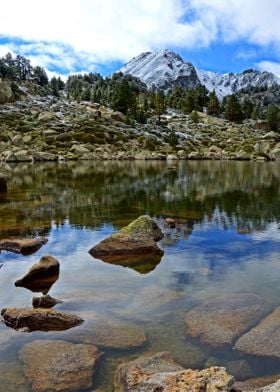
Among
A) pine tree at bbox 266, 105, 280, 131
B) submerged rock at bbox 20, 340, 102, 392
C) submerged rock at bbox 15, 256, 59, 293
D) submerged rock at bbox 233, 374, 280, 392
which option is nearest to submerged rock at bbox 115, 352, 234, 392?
submerged rock at bbox 20, 340, 102, 392

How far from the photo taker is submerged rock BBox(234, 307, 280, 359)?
12891mm

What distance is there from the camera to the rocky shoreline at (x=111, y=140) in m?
138

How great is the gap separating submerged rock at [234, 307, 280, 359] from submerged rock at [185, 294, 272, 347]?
1.13 ft

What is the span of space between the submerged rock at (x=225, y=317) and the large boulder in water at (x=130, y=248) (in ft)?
22.3

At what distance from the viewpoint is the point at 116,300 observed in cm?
1730

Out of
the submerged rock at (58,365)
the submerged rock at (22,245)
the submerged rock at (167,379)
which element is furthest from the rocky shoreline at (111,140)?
the submerged rock at (167,379)

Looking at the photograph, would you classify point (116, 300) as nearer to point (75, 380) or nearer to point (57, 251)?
point (75, 380)

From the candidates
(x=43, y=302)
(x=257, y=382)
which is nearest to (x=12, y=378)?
(x=43, y=302)

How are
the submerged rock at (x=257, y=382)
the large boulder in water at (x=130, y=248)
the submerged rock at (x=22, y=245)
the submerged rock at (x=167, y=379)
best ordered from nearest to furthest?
the submerged rock at (x=167, y=379), the submerged rock at (x=257, y=382), the large boulder in water at (x=130, y=248), the submerged rock at (x=22, y=245)

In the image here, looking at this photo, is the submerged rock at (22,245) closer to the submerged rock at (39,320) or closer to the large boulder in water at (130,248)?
the large boulder in water at (130,248)

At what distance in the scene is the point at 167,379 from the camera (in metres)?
9.45

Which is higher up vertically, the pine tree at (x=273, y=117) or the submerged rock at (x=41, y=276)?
the pine tree at (x=273, y=117)

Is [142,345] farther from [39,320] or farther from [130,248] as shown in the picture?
[130,248]

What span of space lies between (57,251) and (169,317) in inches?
460
